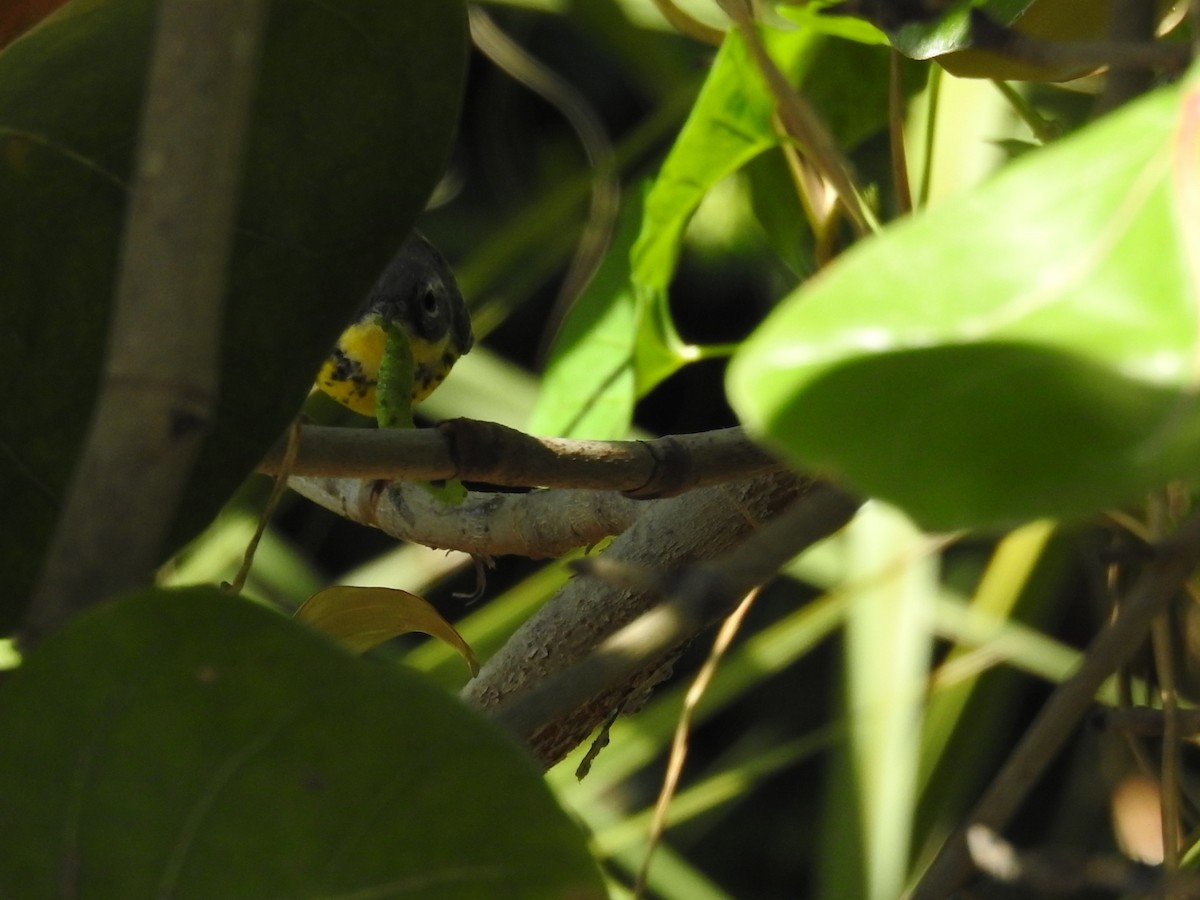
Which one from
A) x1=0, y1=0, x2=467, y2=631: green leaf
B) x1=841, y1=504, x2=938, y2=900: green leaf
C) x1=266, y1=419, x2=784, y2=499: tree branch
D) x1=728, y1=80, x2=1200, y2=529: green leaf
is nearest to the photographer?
x1=728, y1=80, x2=1200, y2=529: green leaf

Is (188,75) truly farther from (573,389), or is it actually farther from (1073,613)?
(1073,613)

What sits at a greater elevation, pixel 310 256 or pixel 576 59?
pixel 310 256

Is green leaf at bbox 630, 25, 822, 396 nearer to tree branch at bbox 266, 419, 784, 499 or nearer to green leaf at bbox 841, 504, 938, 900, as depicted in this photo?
tree branch at bbox 266, 419, 784, 499

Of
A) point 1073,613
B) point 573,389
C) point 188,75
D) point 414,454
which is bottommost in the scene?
point 1073,613

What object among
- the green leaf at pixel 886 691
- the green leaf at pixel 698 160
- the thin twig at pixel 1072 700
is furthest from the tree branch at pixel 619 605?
the green leaf at pixel 886 691

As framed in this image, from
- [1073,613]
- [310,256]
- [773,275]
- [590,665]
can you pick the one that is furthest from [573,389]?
[1073,613]

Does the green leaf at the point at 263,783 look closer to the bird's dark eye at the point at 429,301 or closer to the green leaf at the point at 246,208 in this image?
the green leaf at the point at 246,208

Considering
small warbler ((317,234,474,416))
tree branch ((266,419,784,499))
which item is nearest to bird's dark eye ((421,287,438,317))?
small warbler ((317,234,474,416))

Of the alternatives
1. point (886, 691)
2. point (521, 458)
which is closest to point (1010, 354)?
point (521, 458)
